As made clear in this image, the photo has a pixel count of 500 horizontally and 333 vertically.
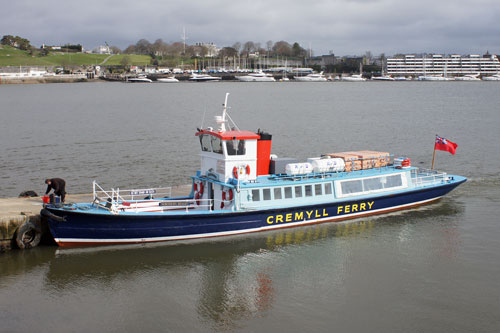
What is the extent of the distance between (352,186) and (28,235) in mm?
15826

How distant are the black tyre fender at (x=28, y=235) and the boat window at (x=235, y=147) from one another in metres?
9.20

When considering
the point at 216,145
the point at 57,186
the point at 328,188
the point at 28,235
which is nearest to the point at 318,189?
the point at 328,188

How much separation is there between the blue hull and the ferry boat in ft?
0.14

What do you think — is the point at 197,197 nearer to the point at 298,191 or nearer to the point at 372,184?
the point at 298,191

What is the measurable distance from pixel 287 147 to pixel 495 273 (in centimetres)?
2954

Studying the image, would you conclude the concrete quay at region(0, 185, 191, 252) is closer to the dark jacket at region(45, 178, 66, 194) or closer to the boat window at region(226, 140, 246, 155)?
the dark jacket at region(45, 178, 66, 194)

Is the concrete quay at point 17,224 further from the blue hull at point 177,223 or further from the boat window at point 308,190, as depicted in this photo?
the boat window at point 308,190

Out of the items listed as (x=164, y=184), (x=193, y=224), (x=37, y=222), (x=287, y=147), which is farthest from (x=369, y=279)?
(x=287, y=147)

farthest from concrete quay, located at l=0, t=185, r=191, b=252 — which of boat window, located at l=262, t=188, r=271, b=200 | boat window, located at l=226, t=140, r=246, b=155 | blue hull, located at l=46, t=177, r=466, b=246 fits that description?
boat window, located at l=262, t=188, r=271, b=200

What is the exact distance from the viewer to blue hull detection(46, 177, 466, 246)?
2205 cm

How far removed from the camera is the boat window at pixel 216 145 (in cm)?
2503

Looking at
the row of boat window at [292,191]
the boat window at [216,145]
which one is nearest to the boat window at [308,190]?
the row of boat window at [292,191]

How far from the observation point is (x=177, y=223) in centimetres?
2314

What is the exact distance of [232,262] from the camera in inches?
874
